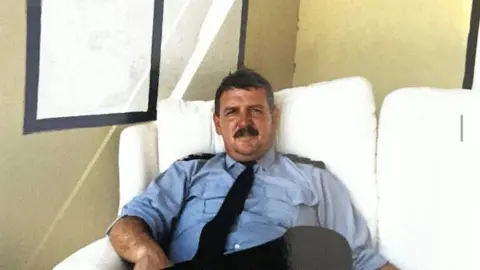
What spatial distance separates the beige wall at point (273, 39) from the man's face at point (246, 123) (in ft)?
1.77

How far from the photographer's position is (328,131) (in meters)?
1.92

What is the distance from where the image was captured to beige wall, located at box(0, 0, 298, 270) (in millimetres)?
1716

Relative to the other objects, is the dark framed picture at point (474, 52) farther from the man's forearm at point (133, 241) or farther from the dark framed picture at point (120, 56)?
the man's forearm at point (133, 241)

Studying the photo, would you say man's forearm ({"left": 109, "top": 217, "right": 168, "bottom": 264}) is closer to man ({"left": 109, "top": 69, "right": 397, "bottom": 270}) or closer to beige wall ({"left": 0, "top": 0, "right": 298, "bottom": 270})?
man ({"left": 109, "top": 69, "right": 397, "bottom": 270})

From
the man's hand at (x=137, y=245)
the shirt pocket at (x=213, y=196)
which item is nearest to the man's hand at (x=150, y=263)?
the man's hand at (x=137, y=245)

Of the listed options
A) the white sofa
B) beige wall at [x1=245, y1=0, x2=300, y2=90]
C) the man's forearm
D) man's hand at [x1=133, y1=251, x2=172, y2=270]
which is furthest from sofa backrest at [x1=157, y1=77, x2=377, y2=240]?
→ beige wall at [x1=245, y1=0, x2=300, y2=90]

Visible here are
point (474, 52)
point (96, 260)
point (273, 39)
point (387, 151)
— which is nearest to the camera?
point (96, 260)

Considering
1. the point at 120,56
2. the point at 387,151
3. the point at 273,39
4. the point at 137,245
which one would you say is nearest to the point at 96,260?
the point at 137,245

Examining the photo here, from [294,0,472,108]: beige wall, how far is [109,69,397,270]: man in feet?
1.85

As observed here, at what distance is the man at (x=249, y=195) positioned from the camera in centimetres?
176

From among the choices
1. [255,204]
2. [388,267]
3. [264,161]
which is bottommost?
[388,267]

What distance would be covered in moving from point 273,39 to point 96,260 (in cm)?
128

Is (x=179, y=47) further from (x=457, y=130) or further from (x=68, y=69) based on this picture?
(x=457, y=130)

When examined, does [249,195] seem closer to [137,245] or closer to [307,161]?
[307,161]
